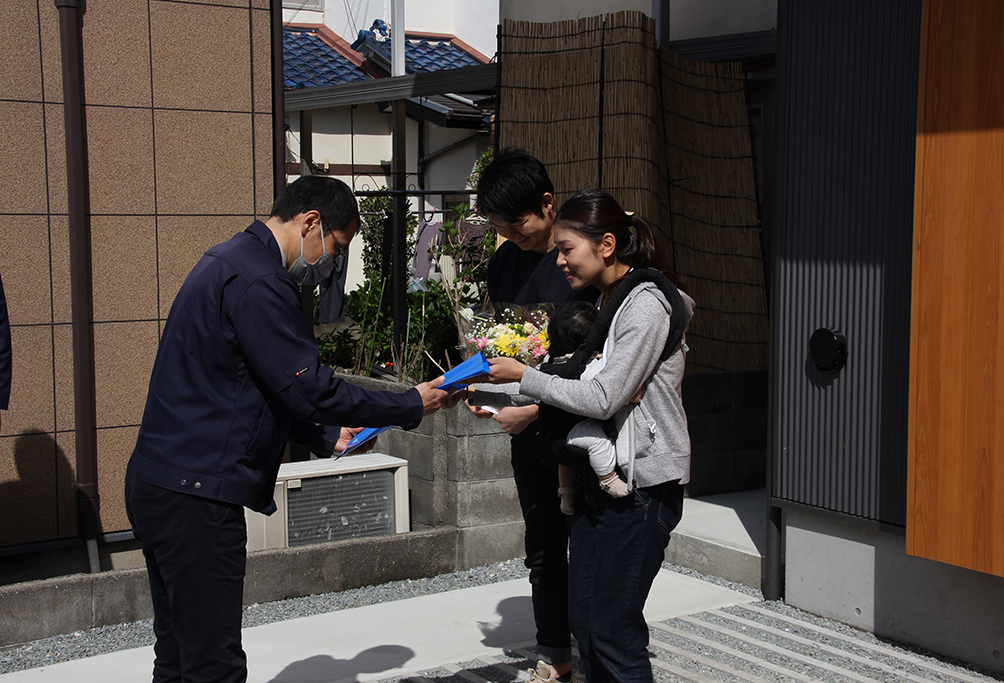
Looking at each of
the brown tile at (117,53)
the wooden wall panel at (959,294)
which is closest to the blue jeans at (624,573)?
the wooden wall panel at (959,294)

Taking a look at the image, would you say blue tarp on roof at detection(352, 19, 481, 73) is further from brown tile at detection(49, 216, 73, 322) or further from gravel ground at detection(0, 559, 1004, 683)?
gravel ground at detection(0, 559, 1004, 683)

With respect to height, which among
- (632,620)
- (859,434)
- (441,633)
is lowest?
(441,633)

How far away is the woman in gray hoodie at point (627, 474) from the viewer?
2709mm

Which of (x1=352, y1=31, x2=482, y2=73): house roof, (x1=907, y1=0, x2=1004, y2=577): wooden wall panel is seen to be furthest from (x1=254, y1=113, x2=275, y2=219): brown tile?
(x1=352, y1=31, x2=482, y2=73): house roof

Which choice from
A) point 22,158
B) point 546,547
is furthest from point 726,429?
point 22,158

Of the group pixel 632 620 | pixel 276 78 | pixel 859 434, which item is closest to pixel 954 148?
pixel 859 434

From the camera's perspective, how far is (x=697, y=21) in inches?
271

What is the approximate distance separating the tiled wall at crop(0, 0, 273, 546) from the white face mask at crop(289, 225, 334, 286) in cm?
236

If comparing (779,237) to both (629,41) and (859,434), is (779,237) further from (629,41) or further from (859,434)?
(629,41)

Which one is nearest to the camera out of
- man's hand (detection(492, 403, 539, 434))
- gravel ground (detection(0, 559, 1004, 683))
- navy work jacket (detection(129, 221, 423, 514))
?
navy work jacket (detection(129, 221, 423, 514))

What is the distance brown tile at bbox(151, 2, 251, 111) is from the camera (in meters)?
5.06

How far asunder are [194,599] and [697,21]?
5.71 meters

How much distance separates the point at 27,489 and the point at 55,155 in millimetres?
1721

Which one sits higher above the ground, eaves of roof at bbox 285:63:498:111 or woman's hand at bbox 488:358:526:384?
eaves of roof at bbox 285:63:498:111
